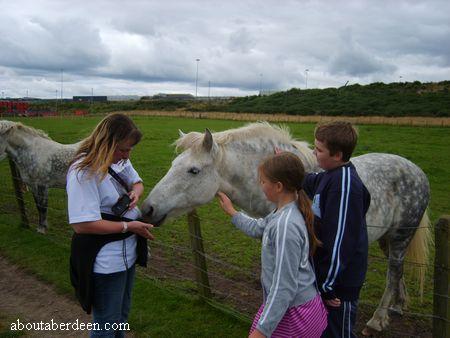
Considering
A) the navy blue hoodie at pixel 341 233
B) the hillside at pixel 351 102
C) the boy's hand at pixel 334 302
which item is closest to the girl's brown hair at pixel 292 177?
the navy blue hoodie at pixel 341 233

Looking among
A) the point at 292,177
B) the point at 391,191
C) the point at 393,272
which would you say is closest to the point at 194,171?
the point at 292,177

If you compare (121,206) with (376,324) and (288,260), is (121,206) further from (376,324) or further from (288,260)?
(376,324)

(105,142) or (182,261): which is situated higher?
(105,142)

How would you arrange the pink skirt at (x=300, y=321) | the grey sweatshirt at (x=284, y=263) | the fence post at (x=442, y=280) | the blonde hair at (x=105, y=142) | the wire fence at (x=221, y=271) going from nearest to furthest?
the grey sweatshirt at (x=284, y=263) < the pink skirt at (x=300, y=321) < the blonde hair at (x=105, y=142) < the fence post at (x=442, y=280) < the wire fence at (x=221, y=271)

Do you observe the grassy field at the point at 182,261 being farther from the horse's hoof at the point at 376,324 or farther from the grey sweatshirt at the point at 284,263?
the grey sweatshirt at the point at 284,263

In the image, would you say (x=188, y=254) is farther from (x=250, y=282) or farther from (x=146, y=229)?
(x=146, y=229)

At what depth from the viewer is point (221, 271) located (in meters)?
5.86

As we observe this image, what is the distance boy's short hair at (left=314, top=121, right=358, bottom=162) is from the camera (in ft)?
7.92

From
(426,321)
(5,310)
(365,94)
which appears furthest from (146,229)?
(365,94)

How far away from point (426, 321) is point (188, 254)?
3.74 metres

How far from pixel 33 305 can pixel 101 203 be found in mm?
3194

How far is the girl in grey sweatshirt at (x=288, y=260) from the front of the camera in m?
2.00

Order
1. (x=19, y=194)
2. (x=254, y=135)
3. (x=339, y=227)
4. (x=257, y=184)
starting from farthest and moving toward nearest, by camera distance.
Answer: (x=19, y=194) < (x=254, y=135) < (x=257, y=184) < (x=339, y=227)

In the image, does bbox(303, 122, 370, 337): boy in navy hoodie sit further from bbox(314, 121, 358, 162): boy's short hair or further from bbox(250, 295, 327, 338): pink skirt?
bbox(250, 295, 327, 338): pink skirt
